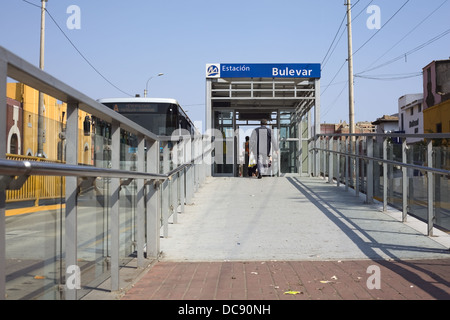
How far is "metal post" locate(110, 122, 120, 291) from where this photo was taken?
4191mm

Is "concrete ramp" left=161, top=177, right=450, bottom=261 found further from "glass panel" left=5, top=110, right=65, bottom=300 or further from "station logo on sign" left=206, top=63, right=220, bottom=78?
Answer: "station logo on sign" left=206, top=63, right=220, bottom=78

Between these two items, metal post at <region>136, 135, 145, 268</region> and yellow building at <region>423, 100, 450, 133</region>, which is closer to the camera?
metal post at <region>136, 135, 145, 268</region>

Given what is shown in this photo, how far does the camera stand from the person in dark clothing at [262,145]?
14930 millimetres

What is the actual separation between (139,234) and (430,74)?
3954cm

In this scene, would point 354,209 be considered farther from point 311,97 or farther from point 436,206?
point 311,97

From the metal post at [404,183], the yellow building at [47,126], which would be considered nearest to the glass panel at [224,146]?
the metal post at [404,183]

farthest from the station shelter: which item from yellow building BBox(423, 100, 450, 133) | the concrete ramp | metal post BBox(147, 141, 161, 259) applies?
yellow building BBox(423, 100, 450, 133)

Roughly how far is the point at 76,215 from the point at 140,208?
7.33 feet

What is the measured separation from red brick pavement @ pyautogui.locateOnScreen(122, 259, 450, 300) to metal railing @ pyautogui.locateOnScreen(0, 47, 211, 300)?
0.44m

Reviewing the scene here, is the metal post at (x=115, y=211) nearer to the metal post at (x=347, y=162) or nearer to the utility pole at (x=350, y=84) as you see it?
the metal post at (x=347, y=162)

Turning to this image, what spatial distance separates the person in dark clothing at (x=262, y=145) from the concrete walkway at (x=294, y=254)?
4.64 metres

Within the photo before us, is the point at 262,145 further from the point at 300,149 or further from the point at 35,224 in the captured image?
the point at 35,224
